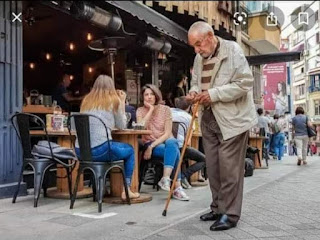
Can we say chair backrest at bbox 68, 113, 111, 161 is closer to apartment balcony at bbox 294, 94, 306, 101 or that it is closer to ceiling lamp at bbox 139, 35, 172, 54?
ceiling lamp at bbox 139, 35, 172, 54

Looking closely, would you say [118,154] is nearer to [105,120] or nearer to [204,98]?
[105,120]

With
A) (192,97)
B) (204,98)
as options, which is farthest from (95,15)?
(204,98)

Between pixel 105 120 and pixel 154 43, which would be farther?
pixel 154 43

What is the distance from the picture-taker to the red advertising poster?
70.4 ft

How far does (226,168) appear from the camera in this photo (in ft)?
12.2

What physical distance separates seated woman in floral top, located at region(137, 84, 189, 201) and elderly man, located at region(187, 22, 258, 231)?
1.25 metres

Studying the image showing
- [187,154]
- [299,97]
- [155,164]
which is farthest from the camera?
[299,97]

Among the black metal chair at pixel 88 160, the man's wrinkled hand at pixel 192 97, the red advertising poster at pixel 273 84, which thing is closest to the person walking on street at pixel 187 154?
the black metal chair at pixel 88 160

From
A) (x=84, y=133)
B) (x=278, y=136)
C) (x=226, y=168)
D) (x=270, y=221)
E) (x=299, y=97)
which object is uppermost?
(x=299, y=97)

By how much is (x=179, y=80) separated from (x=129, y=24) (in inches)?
129

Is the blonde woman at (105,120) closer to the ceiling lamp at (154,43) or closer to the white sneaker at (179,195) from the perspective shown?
the white sneaker at (179,195)

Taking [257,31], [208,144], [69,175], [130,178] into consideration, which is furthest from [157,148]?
[257,31]

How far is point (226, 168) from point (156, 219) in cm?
90

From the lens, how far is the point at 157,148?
17.6 ft
